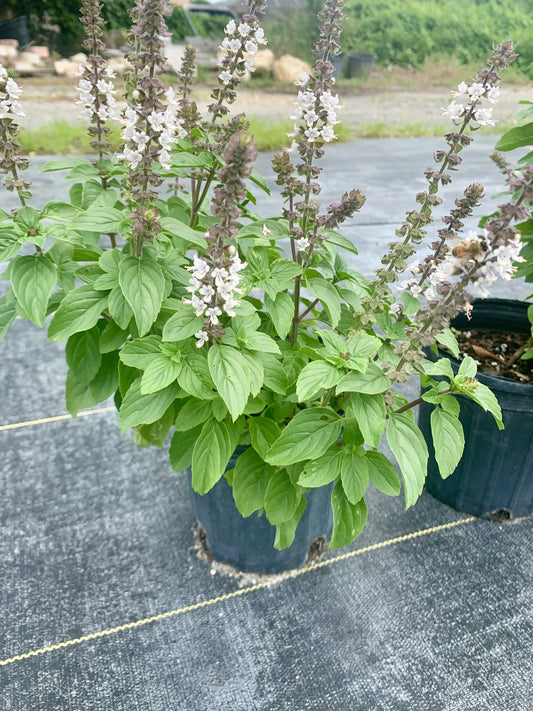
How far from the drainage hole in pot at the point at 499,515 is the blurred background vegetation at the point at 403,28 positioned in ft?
24.0

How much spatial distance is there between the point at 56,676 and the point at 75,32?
9243mm

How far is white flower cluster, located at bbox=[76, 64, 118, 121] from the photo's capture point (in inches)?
53.5

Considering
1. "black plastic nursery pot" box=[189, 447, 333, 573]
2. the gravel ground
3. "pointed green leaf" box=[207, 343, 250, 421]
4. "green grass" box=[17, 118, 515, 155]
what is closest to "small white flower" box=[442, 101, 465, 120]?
"pointed green leaf" box=[207, 343, 250, 421]

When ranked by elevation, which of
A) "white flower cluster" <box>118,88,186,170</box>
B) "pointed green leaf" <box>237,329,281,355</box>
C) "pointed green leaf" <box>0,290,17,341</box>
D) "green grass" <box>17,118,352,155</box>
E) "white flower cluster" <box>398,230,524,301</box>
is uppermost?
"white flower cluster" <box>118,88,186,170</box>

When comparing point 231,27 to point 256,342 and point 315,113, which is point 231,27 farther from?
point 256,342

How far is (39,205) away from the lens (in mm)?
4605

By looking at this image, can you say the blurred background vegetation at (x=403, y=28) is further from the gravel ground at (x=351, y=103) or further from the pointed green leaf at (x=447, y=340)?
the pointed green leaf at (x=447, y=340)

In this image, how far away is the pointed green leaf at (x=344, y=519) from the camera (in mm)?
1281

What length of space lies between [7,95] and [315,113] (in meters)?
0.67

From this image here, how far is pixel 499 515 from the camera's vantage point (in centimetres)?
191

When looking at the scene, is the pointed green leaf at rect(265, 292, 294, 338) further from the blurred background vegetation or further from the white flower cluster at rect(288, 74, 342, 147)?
the blurred background vegetation

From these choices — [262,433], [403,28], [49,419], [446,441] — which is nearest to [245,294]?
[262,433]

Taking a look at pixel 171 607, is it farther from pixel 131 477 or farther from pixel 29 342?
pixel 29 342

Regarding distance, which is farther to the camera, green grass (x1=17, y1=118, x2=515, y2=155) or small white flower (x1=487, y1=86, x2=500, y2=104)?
green grass (x1=17, y1=118, x2=515, y2=155)
